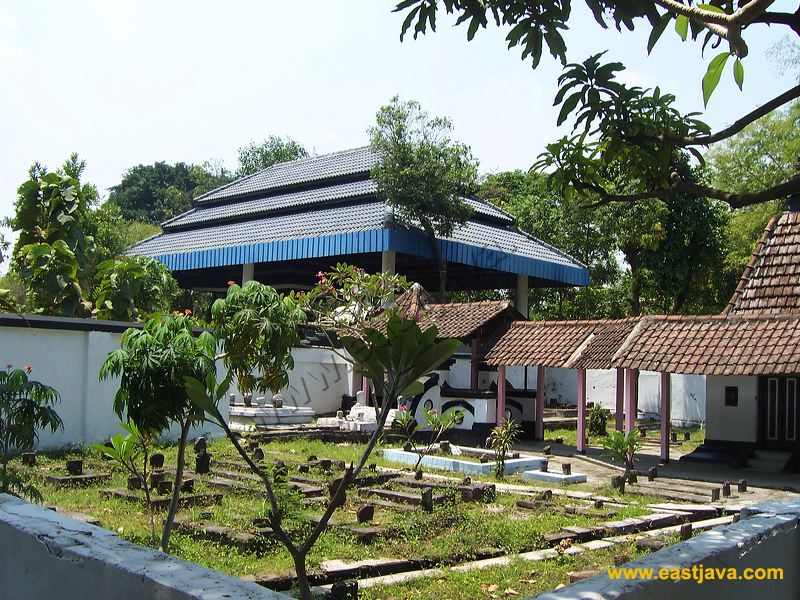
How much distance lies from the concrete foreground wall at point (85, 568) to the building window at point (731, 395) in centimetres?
1464

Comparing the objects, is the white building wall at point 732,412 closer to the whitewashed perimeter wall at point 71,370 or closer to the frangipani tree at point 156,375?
the whitewashed perimeter wall at point 71,370

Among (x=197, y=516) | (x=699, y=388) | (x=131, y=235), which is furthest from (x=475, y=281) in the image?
(x=197, y=516)

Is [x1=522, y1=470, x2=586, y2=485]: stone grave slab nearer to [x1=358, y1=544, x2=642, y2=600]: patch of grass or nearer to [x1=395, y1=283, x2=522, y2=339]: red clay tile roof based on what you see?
[x1=358, y1=544, x2=642, y2=600]: patch of grass

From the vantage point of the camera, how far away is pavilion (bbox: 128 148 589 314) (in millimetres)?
24453

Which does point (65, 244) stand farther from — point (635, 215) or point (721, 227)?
point (721, 227)

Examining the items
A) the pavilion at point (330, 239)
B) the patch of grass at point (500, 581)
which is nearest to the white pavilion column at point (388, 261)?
the pavilion at point (330, 239)

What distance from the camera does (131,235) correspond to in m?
41.0

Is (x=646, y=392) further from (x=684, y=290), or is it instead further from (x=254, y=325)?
(x=254, y=325)

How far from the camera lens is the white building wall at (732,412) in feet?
51.8

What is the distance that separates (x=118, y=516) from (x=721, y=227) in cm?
2529

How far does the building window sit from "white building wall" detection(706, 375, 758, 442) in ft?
0.19

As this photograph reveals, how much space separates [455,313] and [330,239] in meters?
6.17

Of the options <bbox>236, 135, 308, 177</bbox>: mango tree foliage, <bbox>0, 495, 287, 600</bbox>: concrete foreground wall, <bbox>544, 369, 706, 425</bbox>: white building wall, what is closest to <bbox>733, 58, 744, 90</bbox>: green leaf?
<bbox>0, 495, 287, 600</bbox>: concrete foreground wall

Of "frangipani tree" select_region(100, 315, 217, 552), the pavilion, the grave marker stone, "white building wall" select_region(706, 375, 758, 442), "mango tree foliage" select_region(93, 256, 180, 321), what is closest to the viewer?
"frangipani tree" select_region(100, 315, 217, 552)
